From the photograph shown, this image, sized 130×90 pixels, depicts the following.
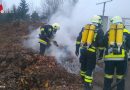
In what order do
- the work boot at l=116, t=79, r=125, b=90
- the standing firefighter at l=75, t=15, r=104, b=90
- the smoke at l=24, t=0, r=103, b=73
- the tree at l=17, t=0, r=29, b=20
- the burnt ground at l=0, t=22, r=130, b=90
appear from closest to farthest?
the work boot at l=116, t=79, r=125, b=90 < the standing firefighter at l=75, t=15, r=104, b=90 < the burnt ground at l=0, t=22, r=130, b=90 < the smoke at l=24, t=0, r=103, b=73 < the tree at l=17, t=0, r=29, b=20

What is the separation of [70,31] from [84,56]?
10663 millimetres

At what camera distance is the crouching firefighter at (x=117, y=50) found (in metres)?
8.76

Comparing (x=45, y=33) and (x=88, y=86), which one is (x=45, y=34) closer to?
(x=45, y=33)

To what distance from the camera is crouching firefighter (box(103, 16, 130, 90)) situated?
876 cm

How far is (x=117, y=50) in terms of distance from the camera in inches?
346

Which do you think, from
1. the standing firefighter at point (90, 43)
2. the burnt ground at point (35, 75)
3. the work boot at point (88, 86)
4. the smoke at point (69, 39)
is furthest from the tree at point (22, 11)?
the work boot at point (88, 86)

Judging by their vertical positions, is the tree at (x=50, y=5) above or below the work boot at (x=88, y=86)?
above

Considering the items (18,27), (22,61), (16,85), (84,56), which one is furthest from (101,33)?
(18,27)

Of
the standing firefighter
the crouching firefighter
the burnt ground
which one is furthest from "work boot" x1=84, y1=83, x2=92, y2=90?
the burnt ground

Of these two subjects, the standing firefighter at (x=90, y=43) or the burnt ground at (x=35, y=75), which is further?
the burnt ground at (x=35, y=75)

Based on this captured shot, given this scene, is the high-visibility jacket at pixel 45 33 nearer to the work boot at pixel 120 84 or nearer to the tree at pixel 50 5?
the work boot at pixel 120 84

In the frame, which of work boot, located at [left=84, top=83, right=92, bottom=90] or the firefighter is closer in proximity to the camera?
work boot, located at [left=84, top=83, right=92, bottom=90]

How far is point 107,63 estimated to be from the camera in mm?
9094

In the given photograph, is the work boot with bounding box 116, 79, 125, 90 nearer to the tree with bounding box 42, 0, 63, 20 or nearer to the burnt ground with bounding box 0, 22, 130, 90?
the burnt ground with bounding box 0, 22, 130, 90
